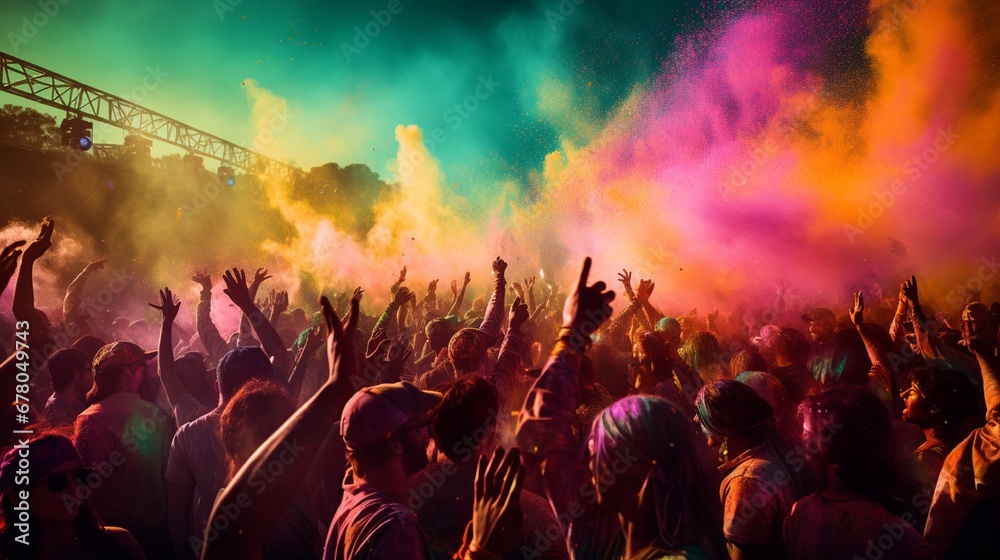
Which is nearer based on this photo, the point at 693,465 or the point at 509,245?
the point at 693,465

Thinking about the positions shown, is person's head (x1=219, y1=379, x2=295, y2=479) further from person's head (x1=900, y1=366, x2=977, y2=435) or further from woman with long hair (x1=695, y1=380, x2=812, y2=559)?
person's head (x1=900, y1=366, x2=977, y2=435)

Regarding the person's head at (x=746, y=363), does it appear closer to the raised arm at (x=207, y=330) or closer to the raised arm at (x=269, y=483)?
the raised arm at (x=269, y=483)

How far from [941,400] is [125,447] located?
16.6 ft

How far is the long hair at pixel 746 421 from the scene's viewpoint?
2.45 m

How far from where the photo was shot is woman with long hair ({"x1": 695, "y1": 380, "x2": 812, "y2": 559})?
7.36ft

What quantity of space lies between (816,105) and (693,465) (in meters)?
18.3

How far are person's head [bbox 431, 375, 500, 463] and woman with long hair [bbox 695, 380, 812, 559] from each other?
112 cm

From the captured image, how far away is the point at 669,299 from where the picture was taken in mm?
17797

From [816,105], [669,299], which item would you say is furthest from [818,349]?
[816,105]

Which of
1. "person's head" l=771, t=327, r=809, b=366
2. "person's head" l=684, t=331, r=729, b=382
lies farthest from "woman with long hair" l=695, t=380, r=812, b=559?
"person's head" l=771, t=327, r=809, b=366

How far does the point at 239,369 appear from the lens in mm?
3139

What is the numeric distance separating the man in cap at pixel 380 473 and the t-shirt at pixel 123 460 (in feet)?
7.16

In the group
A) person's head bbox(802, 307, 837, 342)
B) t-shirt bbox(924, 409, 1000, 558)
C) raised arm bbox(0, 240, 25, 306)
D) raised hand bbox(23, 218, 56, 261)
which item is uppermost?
raised hand bbox(23, 218, 56, 261)

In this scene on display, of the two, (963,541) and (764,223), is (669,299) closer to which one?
(764,223)
